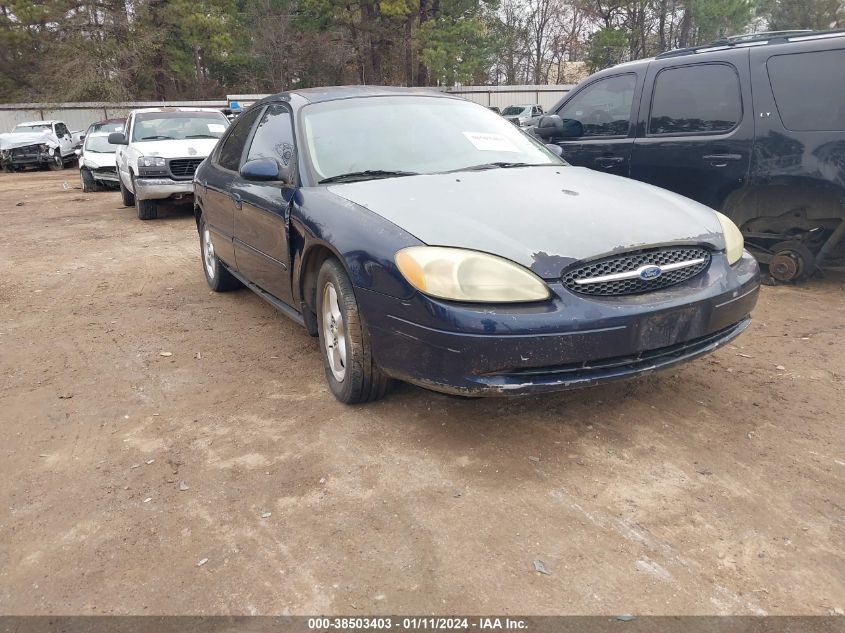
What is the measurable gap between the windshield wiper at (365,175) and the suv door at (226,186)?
1.16 metres

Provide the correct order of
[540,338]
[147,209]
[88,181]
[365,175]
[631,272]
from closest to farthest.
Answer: [540,338]
[631,272]
[365,175]
[147,209]
[88,181]

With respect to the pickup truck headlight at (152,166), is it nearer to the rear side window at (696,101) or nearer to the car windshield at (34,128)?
the rear side window at (696,101)

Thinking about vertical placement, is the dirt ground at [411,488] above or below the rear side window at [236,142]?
below

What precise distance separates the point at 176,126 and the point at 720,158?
9.05 meters

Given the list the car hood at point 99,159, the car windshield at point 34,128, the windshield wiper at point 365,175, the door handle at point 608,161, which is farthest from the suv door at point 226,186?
the car windshield at point 34,128

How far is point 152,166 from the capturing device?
34.1 ft

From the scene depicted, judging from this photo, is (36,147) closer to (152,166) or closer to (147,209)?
(147,209)

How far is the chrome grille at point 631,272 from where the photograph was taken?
286 centimetres

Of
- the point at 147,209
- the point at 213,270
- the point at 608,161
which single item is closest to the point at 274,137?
the point at 213,270

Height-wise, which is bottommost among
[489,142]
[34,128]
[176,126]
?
[489,142]

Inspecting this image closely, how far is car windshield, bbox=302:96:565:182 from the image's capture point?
384cm

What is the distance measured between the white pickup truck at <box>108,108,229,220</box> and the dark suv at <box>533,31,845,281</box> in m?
5.92

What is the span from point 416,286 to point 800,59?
399cm

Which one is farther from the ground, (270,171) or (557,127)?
(557,127)
